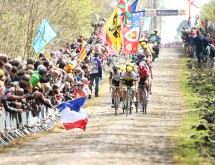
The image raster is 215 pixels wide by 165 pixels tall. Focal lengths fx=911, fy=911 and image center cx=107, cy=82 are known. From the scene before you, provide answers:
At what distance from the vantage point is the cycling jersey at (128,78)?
3123cm

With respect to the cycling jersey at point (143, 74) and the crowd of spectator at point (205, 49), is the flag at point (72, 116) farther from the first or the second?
the crowd of spectator at point (205, 49)

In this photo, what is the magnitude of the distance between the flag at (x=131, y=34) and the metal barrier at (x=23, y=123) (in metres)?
12.1

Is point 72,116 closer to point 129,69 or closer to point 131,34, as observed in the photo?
point 129,69

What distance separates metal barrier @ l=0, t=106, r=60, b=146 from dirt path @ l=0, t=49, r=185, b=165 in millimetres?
566

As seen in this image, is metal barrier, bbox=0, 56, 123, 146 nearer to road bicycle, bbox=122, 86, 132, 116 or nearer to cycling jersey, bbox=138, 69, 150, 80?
road bicycle, bbox=122, 86, 132, 116

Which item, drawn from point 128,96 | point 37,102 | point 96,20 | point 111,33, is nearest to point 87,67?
point 111,33

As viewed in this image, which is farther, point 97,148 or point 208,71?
point 208,71

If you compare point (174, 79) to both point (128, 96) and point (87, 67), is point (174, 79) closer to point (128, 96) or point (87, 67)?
point (87, 67)

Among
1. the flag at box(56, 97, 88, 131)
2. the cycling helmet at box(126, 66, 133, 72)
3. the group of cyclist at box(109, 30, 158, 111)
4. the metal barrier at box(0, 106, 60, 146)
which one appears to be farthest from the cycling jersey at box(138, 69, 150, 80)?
the flag at box(56, 97, 88, 131)

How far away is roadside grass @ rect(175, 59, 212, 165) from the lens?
19766mm

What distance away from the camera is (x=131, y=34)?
41.1 meters

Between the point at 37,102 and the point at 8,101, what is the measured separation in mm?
3039

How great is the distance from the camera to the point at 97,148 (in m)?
20.5

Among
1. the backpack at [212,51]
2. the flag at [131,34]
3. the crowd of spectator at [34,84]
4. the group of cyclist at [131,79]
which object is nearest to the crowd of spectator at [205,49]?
the backpack at [212,51]
